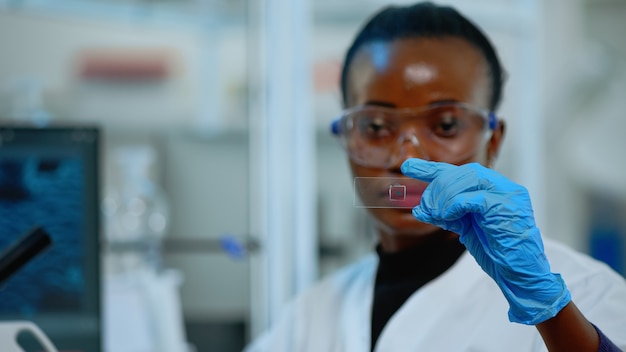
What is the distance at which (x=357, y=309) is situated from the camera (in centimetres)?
108

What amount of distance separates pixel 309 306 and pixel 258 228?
0.64 meters

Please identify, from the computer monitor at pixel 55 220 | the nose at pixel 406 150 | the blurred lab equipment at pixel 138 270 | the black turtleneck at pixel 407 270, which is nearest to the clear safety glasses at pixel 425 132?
Answer: the nose at pixel 406 150

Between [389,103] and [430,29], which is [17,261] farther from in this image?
[430,29]

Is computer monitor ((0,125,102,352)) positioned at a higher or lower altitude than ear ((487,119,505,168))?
lower

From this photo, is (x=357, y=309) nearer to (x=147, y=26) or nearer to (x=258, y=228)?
(x=258, y=228)

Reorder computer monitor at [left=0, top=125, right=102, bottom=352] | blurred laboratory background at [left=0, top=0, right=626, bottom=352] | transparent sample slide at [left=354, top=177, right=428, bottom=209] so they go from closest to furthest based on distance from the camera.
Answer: transparent sample slide at [left=354, top=177, right=428, bottom=209] → computer monitor at [left=0, top=125, right=102, bottom=352] → blurred laboratory background at [left=0, top=0, right=626, bottom=352]

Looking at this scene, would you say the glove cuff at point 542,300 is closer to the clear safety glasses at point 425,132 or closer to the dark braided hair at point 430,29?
the clear safety glasses at point 425,132

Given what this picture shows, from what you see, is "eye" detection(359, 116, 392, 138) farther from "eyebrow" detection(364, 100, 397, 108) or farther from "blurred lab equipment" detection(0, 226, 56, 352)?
"blurred lab equipment" detection(0, 226, 56, 352)

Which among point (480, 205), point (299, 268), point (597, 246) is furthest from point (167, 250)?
point (597, 246)

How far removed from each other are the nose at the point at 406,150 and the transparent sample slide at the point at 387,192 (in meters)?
0.07

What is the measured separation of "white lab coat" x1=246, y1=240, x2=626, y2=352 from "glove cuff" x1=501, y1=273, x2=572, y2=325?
0.57 ft

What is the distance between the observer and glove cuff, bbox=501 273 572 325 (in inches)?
25.0

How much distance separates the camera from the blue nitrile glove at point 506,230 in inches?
25.0

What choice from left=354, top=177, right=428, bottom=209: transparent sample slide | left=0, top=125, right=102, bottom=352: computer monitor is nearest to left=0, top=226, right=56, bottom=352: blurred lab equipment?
left=0, top=125, right=102, bottom=352: computer monitor
